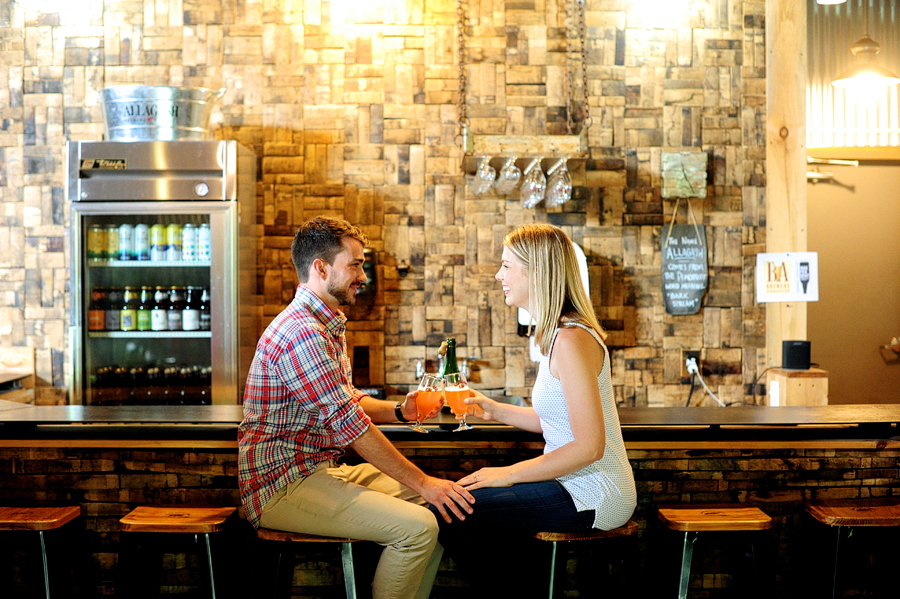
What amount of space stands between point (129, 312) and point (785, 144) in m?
3.64

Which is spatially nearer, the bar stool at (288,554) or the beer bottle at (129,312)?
the bar stool at (288,554)

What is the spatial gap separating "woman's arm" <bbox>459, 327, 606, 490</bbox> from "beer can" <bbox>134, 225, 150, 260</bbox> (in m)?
2.55

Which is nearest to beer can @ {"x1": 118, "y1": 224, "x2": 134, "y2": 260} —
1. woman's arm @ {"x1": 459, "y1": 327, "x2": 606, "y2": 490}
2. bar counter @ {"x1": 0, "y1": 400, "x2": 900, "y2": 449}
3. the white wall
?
bar counter @ {"x1": 0, "y1": 400, "x2": 900, "y2": 449}

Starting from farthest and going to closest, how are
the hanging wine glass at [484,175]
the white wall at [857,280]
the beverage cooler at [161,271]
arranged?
the white wall at [857,280]
the beverage cooler at [161,271]
the hanging wine glass at [484,175]

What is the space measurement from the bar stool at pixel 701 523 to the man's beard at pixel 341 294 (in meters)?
1.11

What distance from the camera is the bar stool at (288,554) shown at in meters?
1.88

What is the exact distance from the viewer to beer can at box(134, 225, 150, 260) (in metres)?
3.67

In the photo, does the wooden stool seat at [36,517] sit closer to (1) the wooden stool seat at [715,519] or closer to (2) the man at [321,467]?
(2) the man at [321,467]

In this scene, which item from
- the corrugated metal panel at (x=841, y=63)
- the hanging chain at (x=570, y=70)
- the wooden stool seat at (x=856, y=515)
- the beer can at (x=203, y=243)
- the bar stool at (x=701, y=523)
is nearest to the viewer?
the bar stool at (x=701, y=523)

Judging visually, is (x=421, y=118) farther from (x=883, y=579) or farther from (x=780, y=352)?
(x=883, y=579)

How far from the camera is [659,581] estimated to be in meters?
2.15

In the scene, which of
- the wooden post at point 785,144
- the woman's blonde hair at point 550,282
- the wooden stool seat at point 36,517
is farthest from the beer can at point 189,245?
the wooden post at point 785,144

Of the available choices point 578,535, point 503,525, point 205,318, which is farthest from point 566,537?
point 205,318

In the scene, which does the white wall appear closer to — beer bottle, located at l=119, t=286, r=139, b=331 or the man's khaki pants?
the man's khaki pants
